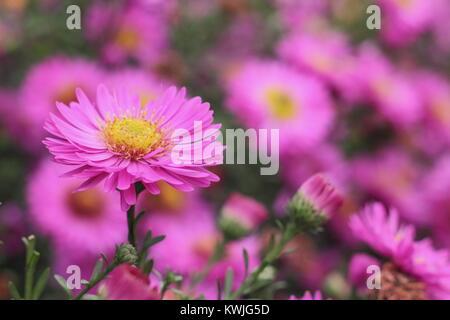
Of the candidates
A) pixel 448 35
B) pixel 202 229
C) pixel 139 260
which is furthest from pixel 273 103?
pixel 139 260

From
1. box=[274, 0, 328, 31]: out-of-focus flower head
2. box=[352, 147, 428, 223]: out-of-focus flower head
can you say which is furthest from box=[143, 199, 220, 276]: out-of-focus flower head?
box=[274, 0, 328, 31]: out-of-focus flower head

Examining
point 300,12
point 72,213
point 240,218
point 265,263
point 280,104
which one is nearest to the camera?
point 265,263

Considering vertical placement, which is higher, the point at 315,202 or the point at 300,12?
the point at 300,12

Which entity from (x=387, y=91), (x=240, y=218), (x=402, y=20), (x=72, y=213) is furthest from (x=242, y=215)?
(x=402, y=20)

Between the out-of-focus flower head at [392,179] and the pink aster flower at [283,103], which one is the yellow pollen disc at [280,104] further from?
the out-of-focus flower head at [392,179]

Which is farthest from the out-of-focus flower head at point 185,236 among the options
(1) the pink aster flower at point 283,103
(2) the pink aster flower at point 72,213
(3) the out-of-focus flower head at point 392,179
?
(3) the out-of-focus flower head at point 392,179

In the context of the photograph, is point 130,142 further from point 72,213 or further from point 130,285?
point 72,213

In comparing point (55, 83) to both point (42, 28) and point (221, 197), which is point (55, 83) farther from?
point (221, 197)
